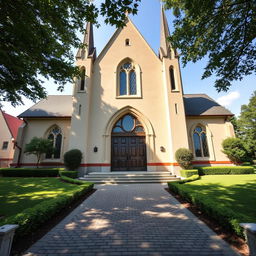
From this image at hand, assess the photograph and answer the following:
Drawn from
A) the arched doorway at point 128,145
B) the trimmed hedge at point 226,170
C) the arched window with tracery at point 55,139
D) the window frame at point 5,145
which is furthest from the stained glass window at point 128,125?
the window frame at point 5,145

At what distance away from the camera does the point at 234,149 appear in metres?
12.8

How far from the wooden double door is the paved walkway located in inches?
312

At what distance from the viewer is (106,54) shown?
1586cm

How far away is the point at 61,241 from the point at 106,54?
56.5ft

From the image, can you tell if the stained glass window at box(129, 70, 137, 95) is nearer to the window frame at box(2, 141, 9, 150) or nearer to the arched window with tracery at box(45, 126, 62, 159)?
the arched window with tracery at box(45, 126, 62, 159)

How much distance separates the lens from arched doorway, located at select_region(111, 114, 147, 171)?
13.1 metres

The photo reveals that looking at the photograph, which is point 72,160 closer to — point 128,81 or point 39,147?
point 39,147

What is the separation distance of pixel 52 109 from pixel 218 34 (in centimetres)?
1704

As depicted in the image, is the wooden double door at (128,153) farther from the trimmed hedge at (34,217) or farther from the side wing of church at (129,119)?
the trimmed hedge at (34,217)

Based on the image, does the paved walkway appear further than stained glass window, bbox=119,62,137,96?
No

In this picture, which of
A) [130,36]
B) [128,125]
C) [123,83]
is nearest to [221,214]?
[128,125]

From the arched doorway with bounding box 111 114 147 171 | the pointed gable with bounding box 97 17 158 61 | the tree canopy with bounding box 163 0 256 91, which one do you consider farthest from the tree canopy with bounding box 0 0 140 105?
the pointed gable with bounding box 97 17 158 61

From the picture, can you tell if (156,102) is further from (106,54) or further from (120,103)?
(106,54)

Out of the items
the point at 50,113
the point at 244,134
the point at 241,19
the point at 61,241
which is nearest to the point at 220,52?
the point at 241,19
